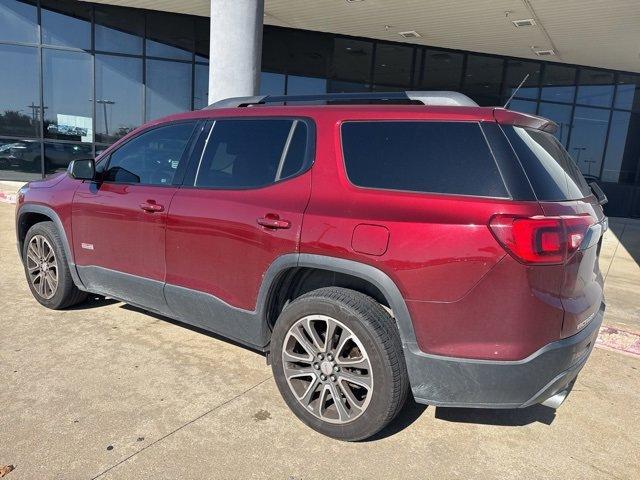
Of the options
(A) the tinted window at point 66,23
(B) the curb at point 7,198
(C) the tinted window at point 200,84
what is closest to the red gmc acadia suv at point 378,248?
(B) the curb at point 7,198

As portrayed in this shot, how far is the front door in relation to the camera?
139 inches

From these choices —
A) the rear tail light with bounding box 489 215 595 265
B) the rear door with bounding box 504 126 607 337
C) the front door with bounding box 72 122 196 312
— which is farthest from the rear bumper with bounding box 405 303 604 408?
the front door with bounding box 72 122 196 312

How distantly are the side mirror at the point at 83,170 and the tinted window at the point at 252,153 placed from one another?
112 centimetres

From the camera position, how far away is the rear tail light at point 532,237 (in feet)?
7.14

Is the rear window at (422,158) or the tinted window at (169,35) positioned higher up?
the tinted window at (169,35)

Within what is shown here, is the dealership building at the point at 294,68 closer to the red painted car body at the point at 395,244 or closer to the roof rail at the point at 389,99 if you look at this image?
the roof rail at the point at 389,99

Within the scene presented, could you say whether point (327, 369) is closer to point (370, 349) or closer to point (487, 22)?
point (370, 349)

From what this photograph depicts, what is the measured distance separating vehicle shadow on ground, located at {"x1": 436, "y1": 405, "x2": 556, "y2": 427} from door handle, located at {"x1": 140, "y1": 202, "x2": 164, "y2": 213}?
2318 mm

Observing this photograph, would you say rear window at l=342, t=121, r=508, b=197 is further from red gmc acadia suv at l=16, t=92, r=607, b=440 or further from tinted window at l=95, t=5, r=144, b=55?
tinted window at l=95, t=5, r=144, b=55

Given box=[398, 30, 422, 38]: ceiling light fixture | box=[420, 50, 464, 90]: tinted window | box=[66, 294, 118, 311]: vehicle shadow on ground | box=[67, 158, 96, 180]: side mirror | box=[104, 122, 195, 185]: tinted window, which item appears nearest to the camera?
box=[104, 122, 195, 185]: tinted window

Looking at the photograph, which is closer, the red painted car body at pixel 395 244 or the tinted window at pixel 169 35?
the red painted car body at pixel 395 244

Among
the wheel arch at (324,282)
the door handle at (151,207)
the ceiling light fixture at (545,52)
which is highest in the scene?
the ceiling light fixture at (545,52)

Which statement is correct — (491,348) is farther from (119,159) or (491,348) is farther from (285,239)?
(119,159)

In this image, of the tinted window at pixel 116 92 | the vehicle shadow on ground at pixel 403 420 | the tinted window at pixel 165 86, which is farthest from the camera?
the tinted window at pixel 165 86
